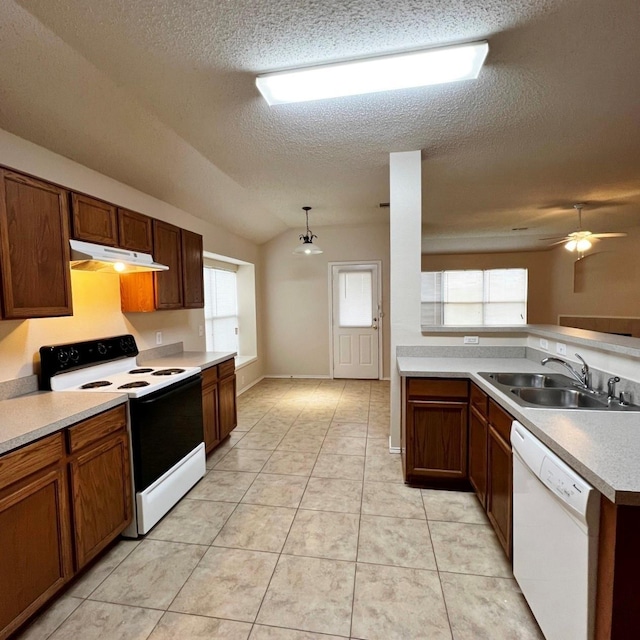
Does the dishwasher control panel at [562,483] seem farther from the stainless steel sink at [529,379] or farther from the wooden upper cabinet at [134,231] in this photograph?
the wooden upper cabinet at [134,231]

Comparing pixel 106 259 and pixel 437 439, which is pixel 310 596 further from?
pixel 106 259

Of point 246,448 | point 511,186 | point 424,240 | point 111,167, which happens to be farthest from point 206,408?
point 424,240

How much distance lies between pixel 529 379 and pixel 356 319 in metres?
3.66

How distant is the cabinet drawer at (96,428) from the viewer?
164 centimetres

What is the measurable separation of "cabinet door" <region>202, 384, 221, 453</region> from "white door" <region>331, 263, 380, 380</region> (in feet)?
10.1

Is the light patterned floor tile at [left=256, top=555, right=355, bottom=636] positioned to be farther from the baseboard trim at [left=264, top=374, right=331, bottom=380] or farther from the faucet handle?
the baseboard trim at [left=264, top=374, right=331, bottom=380]

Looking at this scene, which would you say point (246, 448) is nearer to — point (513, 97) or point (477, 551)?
point (477, 551)

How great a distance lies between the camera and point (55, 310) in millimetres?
1927

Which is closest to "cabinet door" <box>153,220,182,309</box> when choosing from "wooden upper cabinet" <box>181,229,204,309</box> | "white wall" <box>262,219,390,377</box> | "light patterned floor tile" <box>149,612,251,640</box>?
"wooden upper cabinet" <box>181,229,204,309</box>

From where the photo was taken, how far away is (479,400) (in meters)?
2.13

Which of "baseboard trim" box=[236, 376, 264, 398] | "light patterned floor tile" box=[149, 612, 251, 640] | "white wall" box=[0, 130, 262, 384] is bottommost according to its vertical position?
"light patterned floor tile" box=[149, 612, 251, 640]

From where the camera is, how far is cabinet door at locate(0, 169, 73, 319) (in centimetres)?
167

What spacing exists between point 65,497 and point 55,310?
3.23 ft

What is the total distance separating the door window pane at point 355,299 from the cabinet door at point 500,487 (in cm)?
392
